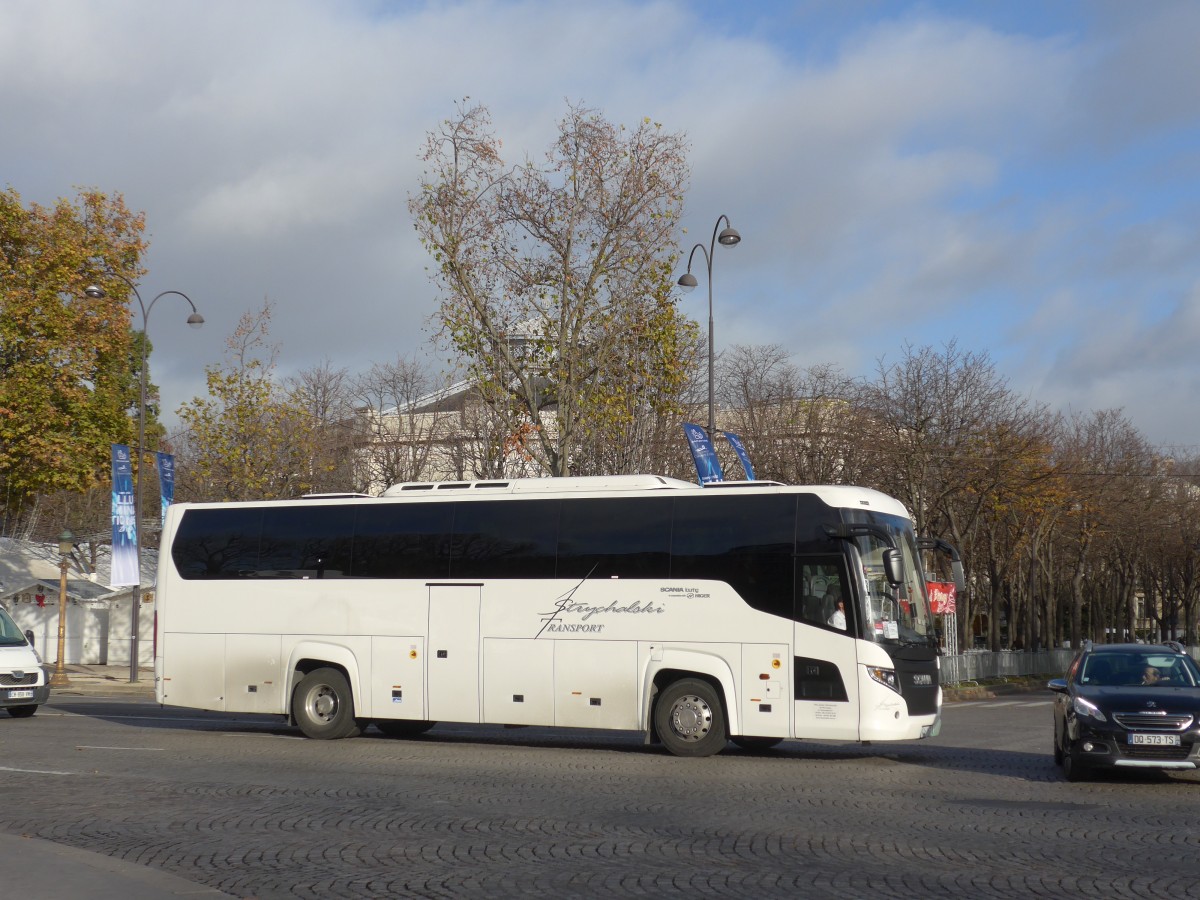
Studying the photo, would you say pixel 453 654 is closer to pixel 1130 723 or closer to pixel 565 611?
pixel 565 611

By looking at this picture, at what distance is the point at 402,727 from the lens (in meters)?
22.0

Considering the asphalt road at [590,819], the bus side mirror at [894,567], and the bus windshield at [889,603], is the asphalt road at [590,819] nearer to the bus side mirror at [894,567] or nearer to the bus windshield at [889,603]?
the bus windshield at [889,603]

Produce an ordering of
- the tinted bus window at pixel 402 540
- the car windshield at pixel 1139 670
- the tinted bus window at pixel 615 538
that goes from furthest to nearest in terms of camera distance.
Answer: the tinted bus window at pixel 402 540, the tinted bus window at pixel 615 538, the car windshield at pixel 1139 670

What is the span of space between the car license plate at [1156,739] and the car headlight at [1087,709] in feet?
1.12

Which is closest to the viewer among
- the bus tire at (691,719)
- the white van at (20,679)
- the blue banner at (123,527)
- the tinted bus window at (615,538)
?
the bus tire at (691,719)

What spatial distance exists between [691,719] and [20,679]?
40.2 feet

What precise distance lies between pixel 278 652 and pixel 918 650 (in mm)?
9196

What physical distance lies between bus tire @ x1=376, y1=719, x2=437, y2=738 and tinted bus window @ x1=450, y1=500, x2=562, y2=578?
3.62 metres

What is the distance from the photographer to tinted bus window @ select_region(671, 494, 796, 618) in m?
17.3

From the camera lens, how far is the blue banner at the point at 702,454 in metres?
27.3

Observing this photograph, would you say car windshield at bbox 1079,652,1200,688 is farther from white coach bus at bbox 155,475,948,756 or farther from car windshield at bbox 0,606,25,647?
car windshield at bbox 0,606,25,647

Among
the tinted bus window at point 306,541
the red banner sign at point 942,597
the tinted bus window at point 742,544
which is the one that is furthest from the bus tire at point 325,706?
the red banner sign at point 942,597

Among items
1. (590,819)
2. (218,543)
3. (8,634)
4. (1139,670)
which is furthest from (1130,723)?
(8,634)

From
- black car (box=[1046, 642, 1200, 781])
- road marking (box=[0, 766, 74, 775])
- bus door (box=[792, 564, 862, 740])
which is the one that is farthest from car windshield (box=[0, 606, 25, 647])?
black car (box=[1046, 642, 1200, 781])
